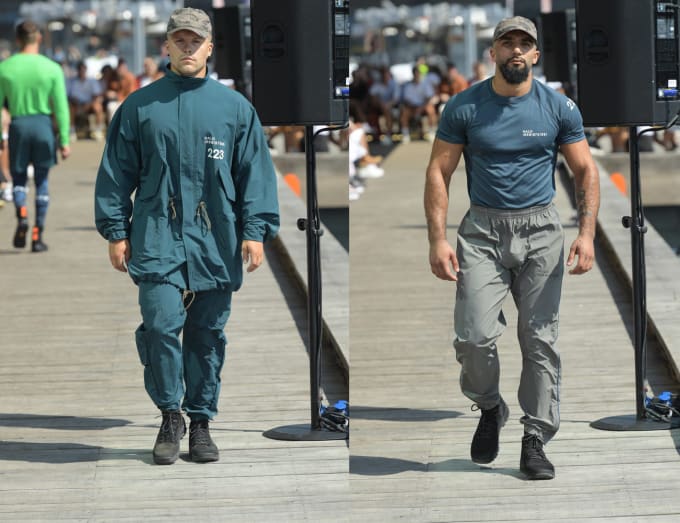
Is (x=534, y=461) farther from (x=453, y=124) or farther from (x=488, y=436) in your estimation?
(x=453, y=124)

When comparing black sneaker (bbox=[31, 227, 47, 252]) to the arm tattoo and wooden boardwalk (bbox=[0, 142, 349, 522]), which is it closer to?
wooden boardwalk (bbox=[0, 142, 349, 522])

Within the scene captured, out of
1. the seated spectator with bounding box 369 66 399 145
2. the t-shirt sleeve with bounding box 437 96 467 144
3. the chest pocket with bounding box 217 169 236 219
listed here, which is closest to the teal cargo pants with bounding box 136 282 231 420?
the chest pocket with bounding box 217 169 236 219

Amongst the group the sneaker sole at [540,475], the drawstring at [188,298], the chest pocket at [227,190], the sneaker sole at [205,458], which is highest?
the chest pocket at [227,190]

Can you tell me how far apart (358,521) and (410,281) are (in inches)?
212

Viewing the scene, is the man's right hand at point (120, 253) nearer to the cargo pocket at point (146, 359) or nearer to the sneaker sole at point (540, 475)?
the cargo pocket at point (146, 359)

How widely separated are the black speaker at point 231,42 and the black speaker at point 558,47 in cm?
258

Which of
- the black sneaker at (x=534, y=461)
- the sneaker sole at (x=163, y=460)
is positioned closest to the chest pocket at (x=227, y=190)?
the sneaker sole at (x=163, y=460)

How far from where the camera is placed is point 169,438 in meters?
6.16

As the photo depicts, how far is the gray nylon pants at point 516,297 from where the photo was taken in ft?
19.7

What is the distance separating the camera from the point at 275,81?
6523 millimetres

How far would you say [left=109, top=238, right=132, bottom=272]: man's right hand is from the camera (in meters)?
6.06

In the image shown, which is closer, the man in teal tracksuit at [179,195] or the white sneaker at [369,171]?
the man in teal tracksuit at [179,195]

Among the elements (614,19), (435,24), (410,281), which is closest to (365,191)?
(410,281)

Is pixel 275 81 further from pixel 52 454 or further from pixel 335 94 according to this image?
pixel 52 454
